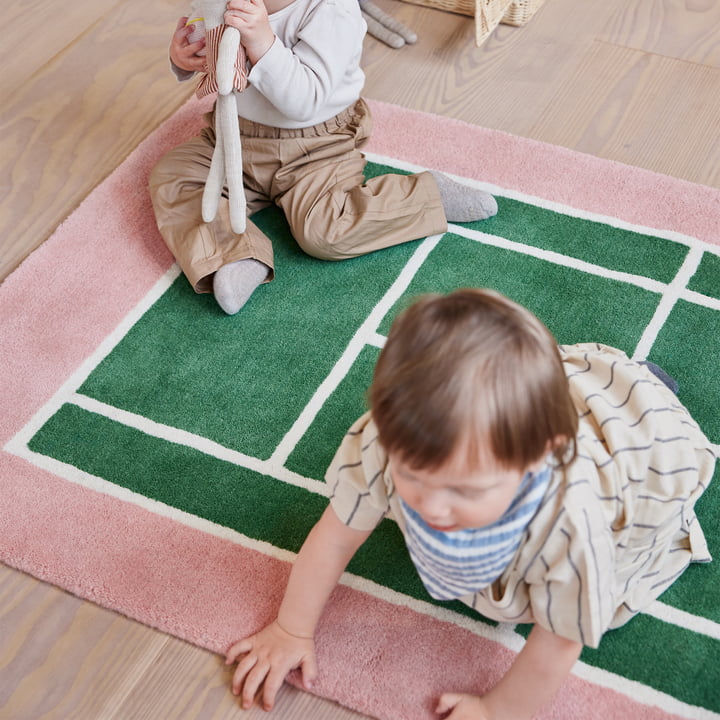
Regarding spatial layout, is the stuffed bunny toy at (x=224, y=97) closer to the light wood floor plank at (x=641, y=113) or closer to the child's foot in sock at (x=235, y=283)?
the child's foot in sock at (x=235, y=283)

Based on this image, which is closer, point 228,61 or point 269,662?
point 269,662

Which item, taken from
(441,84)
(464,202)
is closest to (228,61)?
(464,202)

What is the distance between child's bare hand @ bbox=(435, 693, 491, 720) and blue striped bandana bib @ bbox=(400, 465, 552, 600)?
0.41 feet

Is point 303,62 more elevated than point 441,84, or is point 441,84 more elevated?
point 303,62

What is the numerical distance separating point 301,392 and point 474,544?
1.53 feet

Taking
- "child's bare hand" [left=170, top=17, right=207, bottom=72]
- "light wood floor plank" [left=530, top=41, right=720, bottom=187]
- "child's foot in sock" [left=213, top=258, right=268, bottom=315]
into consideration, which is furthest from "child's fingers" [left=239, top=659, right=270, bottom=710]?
"light wood floor plank" [left=530, top=41, right=720, bottom=187]

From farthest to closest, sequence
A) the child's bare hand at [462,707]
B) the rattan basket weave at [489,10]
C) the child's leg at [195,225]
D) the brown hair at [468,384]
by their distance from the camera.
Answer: the rattan basket weave at [489,10]
the child's leg at [195,225]
the child's bare hand at [462,707]
the brown hair at [468,384]

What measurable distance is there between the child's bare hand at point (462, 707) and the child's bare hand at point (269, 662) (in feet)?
0.44

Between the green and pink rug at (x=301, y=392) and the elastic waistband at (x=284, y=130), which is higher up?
the elastic waistband at (x=284, y=130)

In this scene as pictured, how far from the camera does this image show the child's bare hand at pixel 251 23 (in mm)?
1159

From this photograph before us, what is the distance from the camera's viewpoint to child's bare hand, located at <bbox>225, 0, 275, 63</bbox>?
1159mm

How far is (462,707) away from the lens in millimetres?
870

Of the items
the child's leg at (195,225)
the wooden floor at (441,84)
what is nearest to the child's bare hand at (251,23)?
the child's leg at (195,225)

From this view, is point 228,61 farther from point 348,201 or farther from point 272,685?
point 272,685
